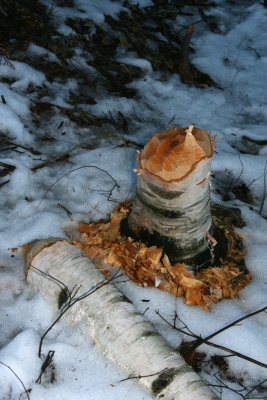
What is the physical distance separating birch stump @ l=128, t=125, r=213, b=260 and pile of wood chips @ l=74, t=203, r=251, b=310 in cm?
10

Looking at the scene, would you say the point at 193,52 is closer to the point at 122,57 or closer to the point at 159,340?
the point at 122,57

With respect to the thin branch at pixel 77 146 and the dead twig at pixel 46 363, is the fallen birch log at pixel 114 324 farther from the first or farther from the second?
the thin branch at pixel 77 146

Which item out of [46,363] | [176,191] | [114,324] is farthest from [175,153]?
[46,363]

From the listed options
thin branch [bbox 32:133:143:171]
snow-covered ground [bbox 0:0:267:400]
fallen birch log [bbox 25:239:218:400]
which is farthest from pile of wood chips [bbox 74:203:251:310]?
thin branch [bbox 32:133:143:171]

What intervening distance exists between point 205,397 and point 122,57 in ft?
13.1

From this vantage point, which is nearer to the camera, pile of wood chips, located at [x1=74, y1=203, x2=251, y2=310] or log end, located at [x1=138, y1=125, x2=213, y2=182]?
log end, located at [x1=138, y1=125, x2=213, y2=182]

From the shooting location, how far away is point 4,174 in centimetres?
282

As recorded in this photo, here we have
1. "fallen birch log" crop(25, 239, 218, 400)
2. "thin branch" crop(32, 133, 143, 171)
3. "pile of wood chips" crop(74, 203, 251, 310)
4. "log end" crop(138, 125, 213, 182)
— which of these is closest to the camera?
"fallen birch log" crop(25, 239, 218, 400)

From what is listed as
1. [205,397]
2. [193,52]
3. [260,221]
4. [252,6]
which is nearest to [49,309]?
[205,397]

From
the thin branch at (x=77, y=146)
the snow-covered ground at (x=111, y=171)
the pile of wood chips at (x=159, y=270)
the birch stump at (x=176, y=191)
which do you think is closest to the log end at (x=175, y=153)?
the birch stump at (x=176, y=191)

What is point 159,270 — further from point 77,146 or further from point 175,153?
point 77,146

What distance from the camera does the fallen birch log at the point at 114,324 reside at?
163cm

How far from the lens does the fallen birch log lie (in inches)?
64.1

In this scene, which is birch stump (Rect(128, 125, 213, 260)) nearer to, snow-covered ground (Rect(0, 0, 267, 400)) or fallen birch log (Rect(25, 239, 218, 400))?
snow-covered ground (Rect(0, 0, 267, 400))
